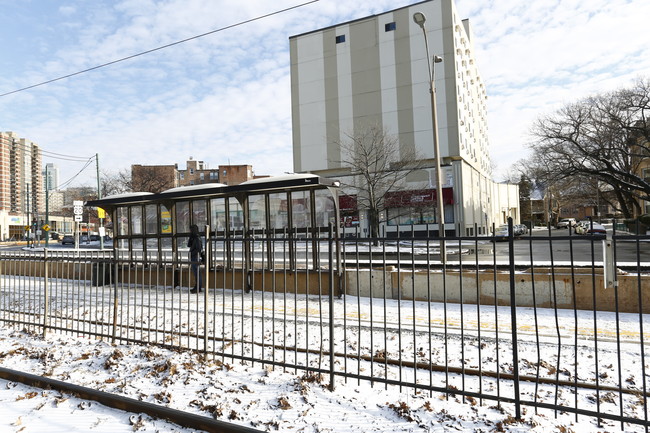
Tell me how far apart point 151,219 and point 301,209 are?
5.19 meters

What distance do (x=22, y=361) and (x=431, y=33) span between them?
40.1m

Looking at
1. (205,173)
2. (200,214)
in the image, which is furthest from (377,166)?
(205,173)

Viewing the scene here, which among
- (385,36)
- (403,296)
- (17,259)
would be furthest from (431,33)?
(17,259)

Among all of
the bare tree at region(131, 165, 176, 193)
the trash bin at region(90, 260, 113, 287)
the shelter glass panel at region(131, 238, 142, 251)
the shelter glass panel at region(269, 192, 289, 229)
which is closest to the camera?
the trash bin at region(90, 260, 113, 287)

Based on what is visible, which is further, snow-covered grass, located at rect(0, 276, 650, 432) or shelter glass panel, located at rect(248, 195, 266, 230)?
shelter glass panel, located at rect(248, 195, 266, 230)

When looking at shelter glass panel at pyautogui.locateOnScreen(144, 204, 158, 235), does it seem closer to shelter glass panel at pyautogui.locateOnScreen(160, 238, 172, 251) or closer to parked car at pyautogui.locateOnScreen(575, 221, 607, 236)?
shelter glass panel at pyautogui.locateOnScreen(160, 238, 172, 251)

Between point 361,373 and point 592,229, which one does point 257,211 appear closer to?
point 361,373

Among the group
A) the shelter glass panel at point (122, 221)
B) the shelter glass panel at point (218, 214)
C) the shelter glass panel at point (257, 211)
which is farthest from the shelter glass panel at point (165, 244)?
the shelter glass panel at point (257, 211)

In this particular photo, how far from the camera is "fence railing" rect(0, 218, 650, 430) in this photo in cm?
382

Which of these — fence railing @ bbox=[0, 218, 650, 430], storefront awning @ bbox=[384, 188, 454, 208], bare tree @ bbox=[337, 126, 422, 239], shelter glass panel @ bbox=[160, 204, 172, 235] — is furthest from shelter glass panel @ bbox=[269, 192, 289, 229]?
storefront awning @ bbox=[384, 188, 454, 208]

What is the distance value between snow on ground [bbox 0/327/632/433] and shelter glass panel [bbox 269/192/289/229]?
17.4 ft

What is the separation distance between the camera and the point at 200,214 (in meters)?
11.4

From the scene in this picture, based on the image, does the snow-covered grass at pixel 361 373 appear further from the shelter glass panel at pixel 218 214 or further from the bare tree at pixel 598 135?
the bare tree at pixel 598 135

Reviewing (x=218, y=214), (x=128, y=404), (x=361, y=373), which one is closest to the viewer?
(x=128, y=404)
